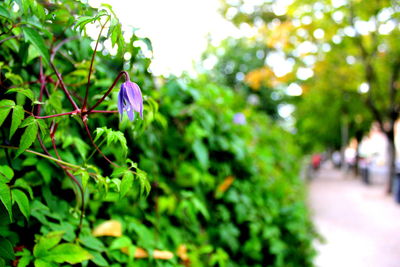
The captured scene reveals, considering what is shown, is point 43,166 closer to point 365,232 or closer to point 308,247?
point 308,247

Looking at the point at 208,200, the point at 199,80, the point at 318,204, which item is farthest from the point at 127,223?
the point at 318,204

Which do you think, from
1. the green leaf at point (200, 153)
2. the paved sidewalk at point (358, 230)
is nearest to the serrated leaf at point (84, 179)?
the green leaf at point (200, 153)

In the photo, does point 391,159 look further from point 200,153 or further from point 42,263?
point 42,263

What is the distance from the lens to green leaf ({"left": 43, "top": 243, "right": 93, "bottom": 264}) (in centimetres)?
91

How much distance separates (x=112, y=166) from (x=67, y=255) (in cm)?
44

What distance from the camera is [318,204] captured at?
953cm

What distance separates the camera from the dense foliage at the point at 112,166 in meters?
0.84

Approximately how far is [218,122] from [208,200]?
1.69 feet

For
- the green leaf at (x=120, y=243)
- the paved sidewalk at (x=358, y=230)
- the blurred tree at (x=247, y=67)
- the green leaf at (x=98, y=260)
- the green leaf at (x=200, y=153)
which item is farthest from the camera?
the blurred tree at (x=247, y=67)

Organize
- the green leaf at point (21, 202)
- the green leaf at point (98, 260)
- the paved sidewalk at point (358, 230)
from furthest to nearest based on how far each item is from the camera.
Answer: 1. the paved sidewalk at point (358, 230)
2. the green leaf at point (98, 260)
3. the green leaf at point (21, 202)

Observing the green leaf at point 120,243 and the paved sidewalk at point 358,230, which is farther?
the paved sidewalk at point 358,230

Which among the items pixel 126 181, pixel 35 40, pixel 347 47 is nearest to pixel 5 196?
pixel 126 181

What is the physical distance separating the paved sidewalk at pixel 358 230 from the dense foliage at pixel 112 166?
6.85 ft

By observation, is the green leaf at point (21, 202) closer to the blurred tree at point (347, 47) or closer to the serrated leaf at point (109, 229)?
the serrated leaf at point (109, 229)
